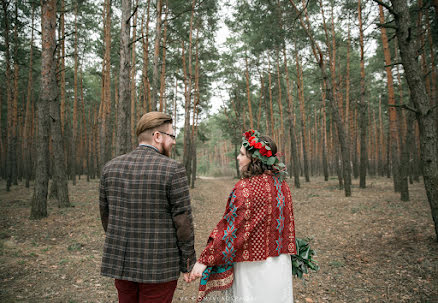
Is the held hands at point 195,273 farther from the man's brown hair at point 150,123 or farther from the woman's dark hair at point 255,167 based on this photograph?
the man's brown hair at point 150,123

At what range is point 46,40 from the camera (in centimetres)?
757

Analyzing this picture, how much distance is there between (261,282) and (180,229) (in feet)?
3.04

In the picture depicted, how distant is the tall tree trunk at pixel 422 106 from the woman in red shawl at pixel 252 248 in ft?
14.8

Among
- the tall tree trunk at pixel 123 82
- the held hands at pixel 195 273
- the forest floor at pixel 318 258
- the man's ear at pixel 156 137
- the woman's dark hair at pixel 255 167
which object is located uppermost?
the tall tree trunk at pixel 123 82

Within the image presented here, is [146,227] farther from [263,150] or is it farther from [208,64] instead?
[208,64]

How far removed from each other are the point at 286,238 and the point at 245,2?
13111mm

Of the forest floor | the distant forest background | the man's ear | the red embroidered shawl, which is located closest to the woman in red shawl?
the red embroidered shawl

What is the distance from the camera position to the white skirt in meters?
2.06

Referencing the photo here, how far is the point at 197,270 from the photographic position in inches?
76.7

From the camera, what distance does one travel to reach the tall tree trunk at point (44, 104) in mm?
7473

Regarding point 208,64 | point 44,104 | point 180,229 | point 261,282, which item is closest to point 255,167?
point 180,229

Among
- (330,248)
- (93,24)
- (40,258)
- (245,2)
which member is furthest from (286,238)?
Result: (93,24)

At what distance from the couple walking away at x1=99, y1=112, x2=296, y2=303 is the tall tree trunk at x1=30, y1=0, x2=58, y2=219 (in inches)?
287

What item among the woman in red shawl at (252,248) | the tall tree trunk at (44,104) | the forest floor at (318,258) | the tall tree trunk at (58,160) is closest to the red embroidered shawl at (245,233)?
the woman in red shawl at (252,248)
